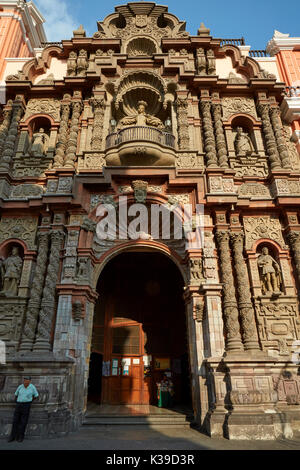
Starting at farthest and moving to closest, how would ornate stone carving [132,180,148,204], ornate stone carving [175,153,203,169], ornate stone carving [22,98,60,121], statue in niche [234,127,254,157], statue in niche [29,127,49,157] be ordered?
ornate stone carving [22,98,60,121], statue in niche [29,127,49,157], statue in niche [234,127,254,157], ornate stone carving [175,153,203,169], ornate stone carving [132,180,148,204]

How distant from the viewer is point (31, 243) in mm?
10516

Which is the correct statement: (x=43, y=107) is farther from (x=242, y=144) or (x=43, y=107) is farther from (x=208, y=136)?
(x=242, y=144)

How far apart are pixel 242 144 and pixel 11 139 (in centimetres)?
928

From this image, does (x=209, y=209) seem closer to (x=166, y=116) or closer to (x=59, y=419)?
(x=166, y=116)

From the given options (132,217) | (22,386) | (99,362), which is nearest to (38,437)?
(22,386)

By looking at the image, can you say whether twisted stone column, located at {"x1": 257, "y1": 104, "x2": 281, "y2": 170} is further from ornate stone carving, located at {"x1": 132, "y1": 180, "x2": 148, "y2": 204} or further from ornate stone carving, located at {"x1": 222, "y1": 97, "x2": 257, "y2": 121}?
ornate stone carving, located at {"x1": 132, "y1": 180, "x2": 148, "y2": 204}

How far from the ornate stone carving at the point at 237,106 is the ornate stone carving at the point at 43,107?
7.22 metres

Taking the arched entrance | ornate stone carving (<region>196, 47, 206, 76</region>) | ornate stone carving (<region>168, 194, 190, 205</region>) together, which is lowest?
the arched entrance

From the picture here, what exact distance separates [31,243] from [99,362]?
18.8 feet

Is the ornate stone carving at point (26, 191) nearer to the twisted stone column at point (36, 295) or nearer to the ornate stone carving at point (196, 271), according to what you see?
the twisted stone column at point (36, 295)

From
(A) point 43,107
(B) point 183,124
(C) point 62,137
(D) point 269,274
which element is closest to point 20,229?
(C) point 62,137

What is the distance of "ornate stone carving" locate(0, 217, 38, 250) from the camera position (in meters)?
10.6

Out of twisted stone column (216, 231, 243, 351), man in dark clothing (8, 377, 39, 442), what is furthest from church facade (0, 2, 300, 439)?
man in dark clothing (8, 377, 39, 442)

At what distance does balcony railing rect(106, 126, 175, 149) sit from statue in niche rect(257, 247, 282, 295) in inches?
215
